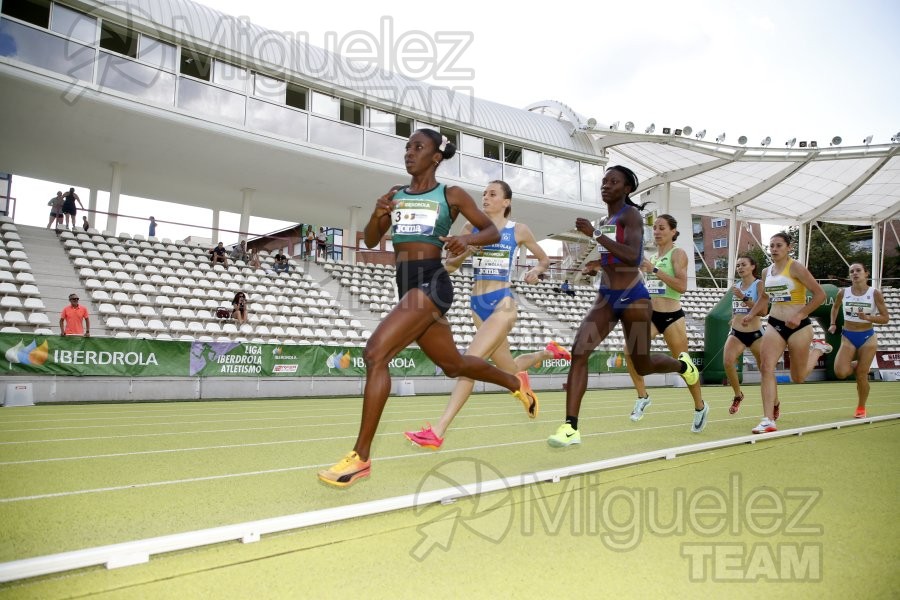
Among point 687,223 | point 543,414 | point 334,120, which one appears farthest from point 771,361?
point 687,223

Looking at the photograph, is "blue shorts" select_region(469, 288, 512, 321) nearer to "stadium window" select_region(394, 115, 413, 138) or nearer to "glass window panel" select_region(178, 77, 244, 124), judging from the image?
"glass window panel" select_region(178, 77, 244, 124)

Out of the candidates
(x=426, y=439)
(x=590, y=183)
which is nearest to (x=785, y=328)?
(x=426, y=439)

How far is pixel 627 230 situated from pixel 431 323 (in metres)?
2.23

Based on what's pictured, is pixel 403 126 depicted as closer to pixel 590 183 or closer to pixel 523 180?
pixel 523 180

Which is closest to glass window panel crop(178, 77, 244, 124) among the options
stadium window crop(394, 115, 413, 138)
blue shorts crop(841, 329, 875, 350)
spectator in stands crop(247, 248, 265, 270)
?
spectator in stands crop(247, 248, 265, 270)

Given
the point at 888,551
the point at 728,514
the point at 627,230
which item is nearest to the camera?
the point at 888,551

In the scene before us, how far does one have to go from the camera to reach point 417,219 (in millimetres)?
3848

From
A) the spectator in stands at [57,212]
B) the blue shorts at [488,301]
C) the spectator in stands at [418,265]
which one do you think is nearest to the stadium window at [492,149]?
the spectator in stands at [57,212]

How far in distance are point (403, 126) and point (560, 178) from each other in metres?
7.64

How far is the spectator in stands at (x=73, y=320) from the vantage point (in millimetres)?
11562

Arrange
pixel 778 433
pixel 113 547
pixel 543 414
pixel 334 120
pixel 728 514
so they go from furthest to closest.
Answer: pixel 334 120, pixel 543 414, pixel 778 433, pixel 728 514, pixel 113 547

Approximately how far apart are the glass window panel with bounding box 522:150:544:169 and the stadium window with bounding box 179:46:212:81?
1282 centimetres

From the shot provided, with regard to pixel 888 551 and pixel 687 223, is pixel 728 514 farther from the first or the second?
pixel 687 223

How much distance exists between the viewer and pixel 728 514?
283 cm
